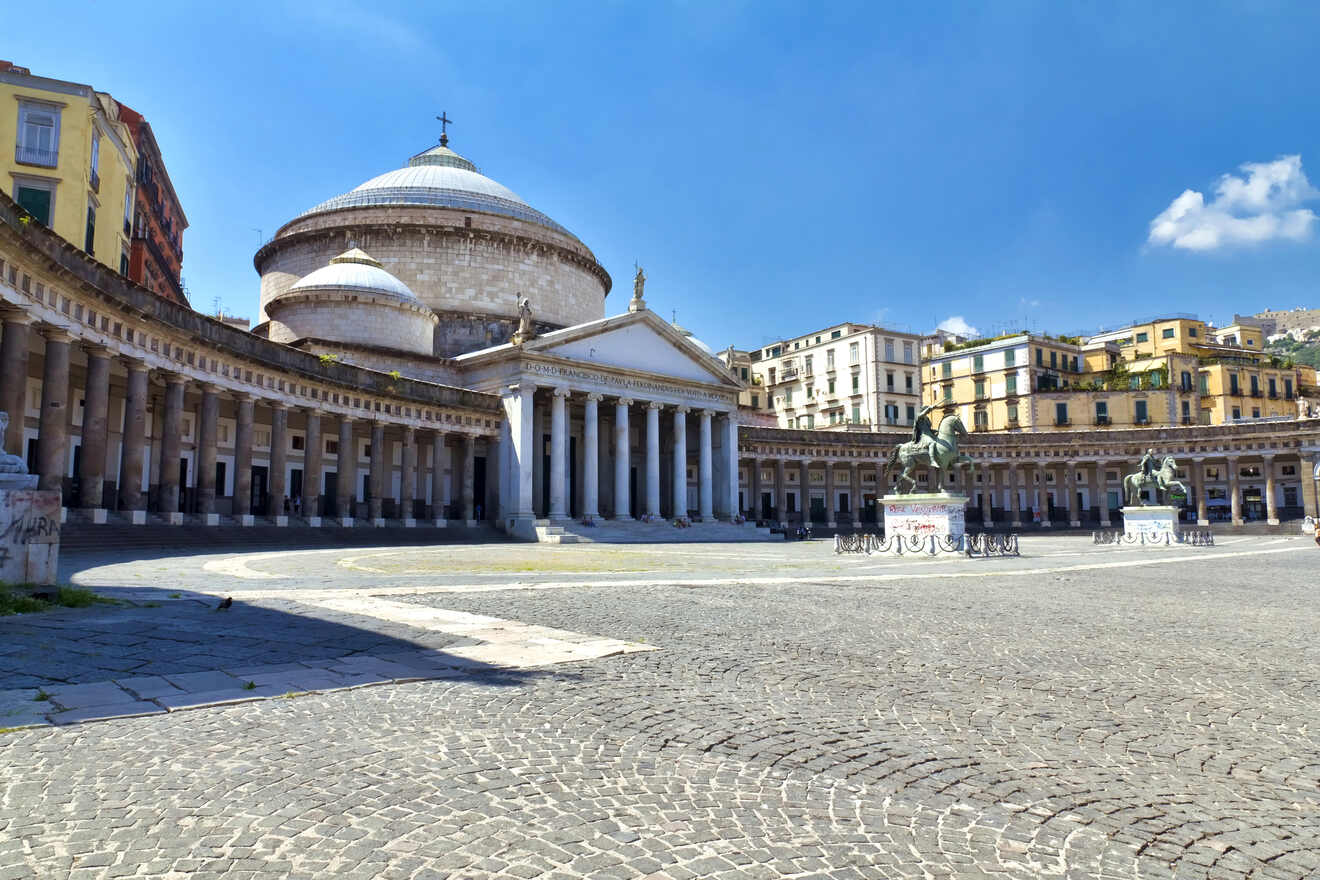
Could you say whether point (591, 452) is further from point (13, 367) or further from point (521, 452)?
point (13, 367)

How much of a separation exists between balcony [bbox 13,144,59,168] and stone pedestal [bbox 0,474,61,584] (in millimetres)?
30803

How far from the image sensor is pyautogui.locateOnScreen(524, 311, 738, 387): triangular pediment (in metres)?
48.6

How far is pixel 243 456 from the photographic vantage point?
1373 inches

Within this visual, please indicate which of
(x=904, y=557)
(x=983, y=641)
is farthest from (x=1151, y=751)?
(x=904, y=557)

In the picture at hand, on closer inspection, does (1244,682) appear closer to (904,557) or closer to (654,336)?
(904,557)

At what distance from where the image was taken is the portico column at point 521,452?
45.9 meters

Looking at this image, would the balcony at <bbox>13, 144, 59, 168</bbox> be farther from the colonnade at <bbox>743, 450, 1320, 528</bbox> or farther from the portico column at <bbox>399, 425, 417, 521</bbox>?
the colonnade at <bbox>743, 450, 1320, 528</bbox>

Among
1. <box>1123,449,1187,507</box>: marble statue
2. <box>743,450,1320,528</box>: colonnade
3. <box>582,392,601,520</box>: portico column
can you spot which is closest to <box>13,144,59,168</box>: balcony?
<box>582,392,601,520</box>: portico column

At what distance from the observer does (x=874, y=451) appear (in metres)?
70.6

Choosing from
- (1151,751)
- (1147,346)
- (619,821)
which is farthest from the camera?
(1147,346)

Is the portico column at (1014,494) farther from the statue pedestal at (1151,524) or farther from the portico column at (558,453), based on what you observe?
the portico column at (558,453)

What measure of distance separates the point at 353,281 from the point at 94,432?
23629 mm

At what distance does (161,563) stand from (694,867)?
20282mm

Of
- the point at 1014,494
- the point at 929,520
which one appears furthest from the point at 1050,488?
the point at 929,520
